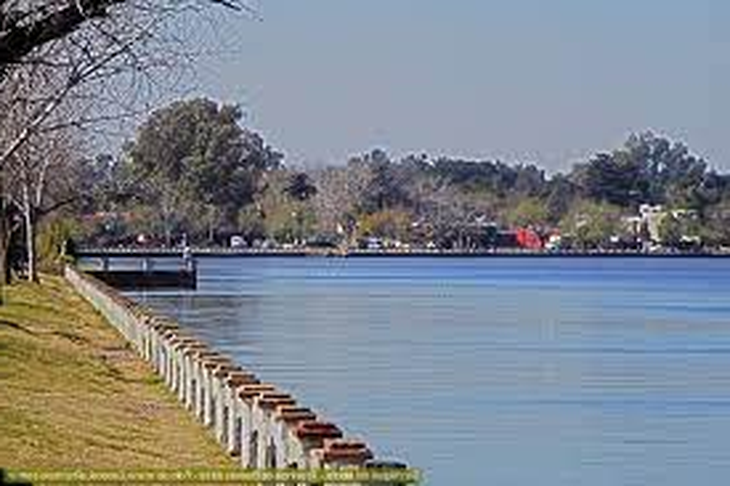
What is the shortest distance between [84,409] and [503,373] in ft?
68.7

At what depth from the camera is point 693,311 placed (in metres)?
90.7

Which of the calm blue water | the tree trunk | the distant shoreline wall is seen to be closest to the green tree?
the calm blue water

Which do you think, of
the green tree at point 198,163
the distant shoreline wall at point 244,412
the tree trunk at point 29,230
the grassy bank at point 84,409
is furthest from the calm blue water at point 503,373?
the green tree at point 198,163

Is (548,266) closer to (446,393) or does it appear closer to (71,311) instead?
(71,311)

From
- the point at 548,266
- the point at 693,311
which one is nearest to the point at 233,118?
the point at 548,266

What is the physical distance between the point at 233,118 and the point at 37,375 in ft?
456

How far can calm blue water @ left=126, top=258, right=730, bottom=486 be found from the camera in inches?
1190

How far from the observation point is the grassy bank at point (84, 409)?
22.1m

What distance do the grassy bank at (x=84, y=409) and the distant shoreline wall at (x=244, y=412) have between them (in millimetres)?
283

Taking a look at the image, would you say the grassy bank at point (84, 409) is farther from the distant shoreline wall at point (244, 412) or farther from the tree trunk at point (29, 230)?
the tree trunk at point (29, 230)

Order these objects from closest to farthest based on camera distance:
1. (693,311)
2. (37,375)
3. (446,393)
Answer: (37,375)
(446,393)
(693,311)

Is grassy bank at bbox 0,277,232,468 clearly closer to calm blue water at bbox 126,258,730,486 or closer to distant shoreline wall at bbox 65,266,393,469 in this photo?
distant shoreline wall at bbox 65,266,393,469

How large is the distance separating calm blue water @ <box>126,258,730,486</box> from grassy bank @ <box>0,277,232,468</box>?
3.20m

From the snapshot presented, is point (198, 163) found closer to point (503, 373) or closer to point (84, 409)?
point (503, 373)
